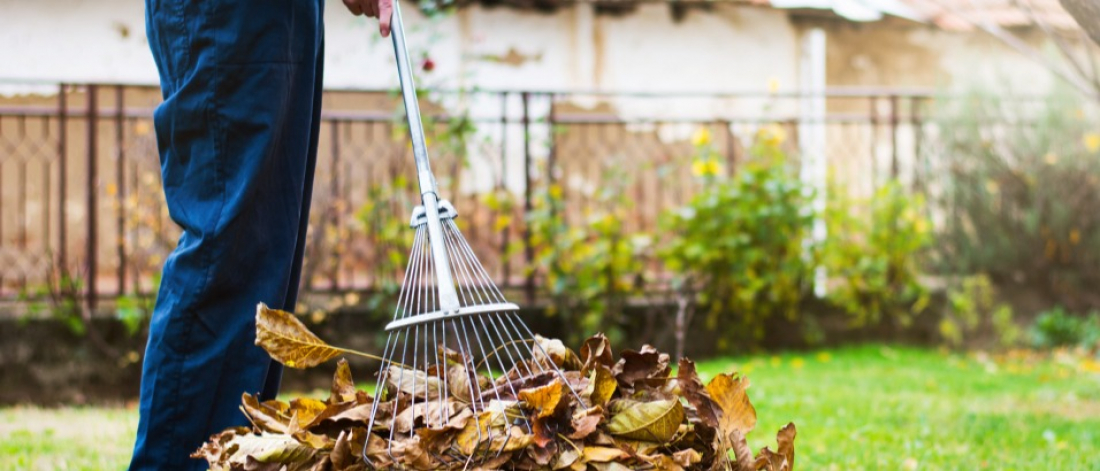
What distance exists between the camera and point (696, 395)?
4.90 feet

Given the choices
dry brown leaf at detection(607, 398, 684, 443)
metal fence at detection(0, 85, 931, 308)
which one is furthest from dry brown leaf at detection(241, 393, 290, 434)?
metal fence at detection(0, 85, 931, 308)

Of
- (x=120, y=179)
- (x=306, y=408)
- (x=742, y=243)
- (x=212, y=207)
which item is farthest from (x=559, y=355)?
(x=120, y=179)

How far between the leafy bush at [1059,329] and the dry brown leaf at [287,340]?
218 inches

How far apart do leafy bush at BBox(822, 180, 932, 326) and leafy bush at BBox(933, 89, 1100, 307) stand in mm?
339

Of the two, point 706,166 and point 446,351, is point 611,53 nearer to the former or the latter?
point 706,166

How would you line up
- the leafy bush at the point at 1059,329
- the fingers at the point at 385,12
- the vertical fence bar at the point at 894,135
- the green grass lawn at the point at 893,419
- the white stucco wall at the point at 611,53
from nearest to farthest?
the fingers at the point at 385,12 → the green grass lawn at the point at 893,419 → the leafy bush at the point at 1059,329 → the vertical fence bar at the point at 894,135 → the white stucco wall at the point at 611,53

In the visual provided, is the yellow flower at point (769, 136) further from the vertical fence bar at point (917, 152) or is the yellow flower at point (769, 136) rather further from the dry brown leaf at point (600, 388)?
the dry brown leaf at point (600, 388)

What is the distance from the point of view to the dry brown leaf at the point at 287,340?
1475 millimetres

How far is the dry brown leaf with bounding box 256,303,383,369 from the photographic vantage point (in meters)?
1.47

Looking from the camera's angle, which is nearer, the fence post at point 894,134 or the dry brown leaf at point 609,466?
the dry brown leaf at point 609,466

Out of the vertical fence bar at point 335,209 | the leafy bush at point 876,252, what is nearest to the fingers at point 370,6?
the vertical fence bar at point 335,209

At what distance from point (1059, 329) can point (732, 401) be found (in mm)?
5282

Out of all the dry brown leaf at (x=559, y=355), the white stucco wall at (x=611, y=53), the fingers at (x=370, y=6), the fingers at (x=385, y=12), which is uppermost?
the white stucco wall at (x=611, y=53)

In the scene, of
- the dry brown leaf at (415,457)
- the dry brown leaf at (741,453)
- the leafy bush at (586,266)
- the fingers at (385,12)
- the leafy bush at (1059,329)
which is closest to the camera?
the dry brown leaf at (415,457)
